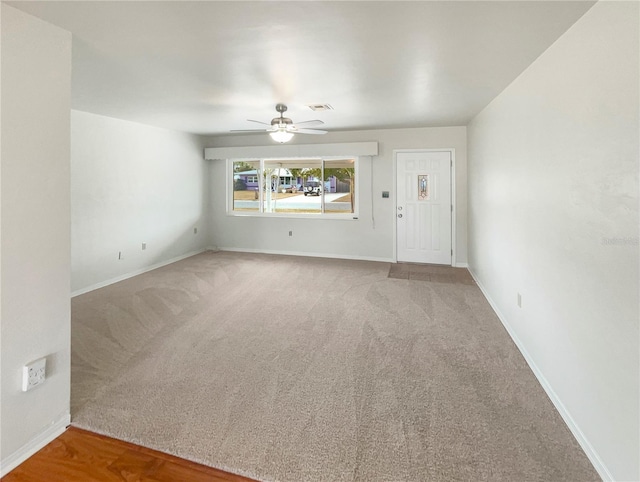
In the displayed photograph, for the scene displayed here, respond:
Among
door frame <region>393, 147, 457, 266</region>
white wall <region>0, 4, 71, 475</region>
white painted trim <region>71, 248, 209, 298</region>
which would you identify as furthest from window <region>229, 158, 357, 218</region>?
white wall <region>0, 4, 71, 475</region>

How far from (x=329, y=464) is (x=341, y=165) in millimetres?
5318

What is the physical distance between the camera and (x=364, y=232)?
20.3ft

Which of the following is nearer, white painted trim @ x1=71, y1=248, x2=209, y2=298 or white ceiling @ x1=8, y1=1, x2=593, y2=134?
white ceiling @ x1=8, y1=1, x2=593, y2=134

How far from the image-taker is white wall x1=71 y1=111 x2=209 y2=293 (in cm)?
432

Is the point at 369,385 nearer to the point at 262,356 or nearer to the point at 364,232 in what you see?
the point at 262,356

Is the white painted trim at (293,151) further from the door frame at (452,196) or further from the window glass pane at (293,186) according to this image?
the door frame at (452,196)

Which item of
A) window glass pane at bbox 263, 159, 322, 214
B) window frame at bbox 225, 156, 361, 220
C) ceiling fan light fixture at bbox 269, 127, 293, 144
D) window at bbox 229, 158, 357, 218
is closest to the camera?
ceiling fan light fixture at bbox 269, 127, 293, 144

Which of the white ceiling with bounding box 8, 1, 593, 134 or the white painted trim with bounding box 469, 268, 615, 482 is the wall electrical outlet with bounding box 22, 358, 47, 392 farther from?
the white painted trim with bounding box 469, 268, 615, 482

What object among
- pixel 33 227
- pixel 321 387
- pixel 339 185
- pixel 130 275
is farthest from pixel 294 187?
pixel 33 227

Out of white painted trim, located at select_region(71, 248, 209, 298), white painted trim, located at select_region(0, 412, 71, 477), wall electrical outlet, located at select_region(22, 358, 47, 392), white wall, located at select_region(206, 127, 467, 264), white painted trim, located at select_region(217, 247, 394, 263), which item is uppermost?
white wall, located at select_region(206, 127, 467, 264)

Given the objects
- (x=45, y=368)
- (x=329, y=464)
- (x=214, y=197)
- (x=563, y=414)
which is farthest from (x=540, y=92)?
(x=214, y=197)

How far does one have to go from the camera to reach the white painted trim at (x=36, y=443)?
5.41 ft

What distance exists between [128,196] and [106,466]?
14.0ft

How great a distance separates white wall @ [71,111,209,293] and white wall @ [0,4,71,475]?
2.77m
